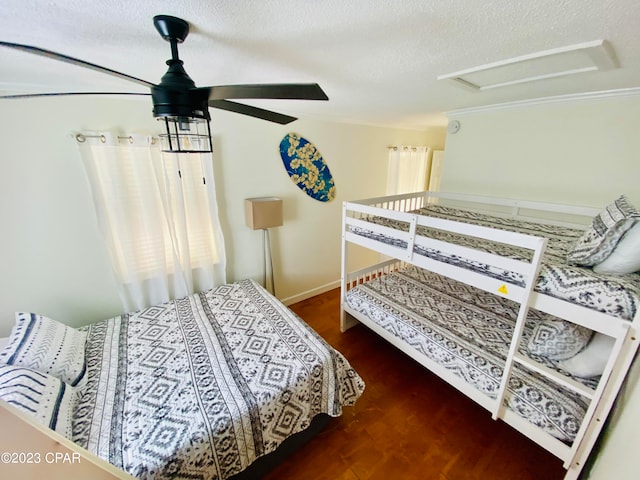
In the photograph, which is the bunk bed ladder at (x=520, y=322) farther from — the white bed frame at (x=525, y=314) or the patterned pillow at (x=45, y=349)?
the patterned pillow at (x=45, y=349)

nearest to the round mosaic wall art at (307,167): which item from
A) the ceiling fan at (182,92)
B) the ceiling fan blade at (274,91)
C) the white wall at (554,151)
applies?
the white wall at (554,151)

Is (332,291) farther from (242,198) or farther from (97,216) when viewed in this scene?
(97,216)

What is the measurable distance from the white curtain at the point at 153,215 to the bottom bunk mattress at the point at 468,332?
1.51m

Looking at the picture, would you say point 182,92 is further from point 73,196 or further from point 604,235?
point 604,235

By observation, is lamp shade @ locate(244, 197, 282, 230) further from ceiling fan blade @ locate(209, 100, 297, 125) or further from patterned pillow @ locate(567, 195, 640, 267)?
patterned pillow @ locate(567, 195, 640, 267)

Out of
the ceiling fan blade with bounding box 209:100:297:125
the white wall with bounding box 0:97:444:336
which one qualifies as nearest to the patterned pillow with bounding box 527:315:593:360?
the ceiling fan blade with bounding box 209:100:297:125

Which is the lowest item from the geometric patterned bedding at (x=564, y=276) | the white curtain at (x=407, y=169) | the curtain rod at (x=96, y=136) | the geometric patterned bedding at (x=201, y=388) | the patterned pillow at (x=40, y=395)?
the geometric patterned bedding at (x=201, y=388)

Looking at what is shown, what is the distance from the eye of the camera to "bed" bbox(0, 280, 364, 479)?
1.11 meters

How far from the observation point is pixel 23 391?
110 cm

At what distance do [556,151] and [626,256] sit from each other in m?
1.48

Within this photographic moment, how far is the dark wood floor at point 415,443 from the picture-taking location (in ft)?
4.77

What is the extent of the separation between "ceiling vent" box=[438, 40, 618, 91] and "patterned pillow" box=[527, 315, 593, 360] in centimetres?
133

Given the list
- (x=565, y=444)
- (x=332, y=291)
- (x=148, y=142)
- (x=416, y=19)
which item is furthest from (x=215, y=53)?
(x=332, y=291)

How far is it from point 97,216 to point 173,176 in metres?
0.60
